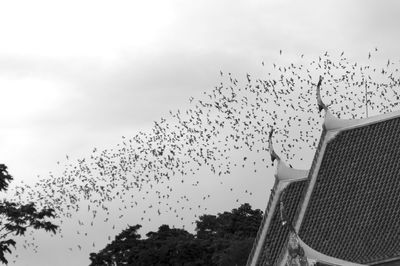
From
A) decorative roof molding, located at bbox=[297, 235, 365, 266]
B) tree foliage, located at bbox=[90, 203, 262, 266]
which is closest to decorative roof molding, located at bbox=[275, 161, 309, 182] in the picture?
decorative roof molding, located at bbox=[297, 235, 365, 266]

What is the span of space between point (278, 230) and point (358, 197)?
3.92 metres

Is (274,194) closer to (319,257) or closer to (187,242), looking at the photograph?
(319,257)

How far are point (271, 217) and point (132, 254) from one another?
62.8m

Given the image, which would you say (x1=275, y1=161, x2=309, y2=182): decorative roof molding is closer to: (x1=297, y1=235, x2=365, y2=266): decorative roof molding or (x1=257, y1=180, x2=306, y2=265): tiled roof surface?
(x1=257, y1=180, x2=306, y2=265): tiled roof surface

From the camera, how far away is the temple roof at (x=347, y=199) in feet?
162

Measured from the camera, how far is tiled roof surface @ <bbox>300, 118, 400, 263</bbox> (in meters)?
49.1

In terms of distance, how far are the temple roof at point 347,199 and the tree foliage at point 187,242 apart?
46.3 metres

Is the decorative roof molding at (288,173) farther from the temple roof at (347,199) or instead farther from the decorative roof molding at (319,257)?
the decorative roof molding at (319,257)

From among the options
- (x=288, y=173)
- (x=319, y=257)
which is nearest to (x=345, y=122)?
(x=288, y=173)

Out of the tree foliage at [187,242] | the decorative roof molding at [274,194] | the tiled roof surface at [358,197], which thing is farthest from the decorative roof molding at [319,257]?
the tree foliage at [187,242]

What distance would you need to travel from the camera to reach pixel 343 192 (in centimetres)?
5116

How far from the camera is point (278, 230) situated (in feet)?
175

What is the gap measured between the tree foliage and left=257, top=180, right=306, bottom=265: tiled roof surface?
149 ft

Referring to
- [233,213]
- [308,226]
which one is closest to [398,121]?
[308,226]
